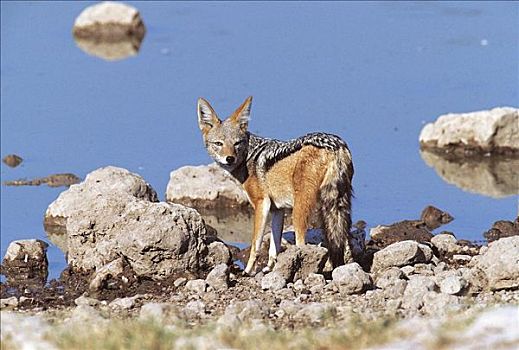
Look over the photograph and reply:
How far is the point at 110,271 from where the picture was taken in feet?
Result: 40.8

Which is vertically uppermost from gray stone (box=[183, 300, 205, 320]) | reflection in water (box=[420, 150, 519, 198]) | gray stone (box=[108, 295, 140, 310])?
reflection in water (box=[420, 150, 519, 198])

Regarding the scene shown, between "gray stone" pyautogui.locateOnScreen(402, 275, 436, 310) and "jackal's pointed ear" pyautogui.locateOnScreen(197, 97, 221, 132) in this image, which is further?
"jackal's pointed ear" pyautogui.locateOnScreen(197, 97, 221, 132)

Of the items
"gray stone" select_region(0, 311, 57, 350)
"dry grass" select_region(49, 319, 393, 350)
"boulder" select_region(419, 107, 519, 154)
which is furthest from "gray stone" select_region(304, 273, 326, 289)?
"boulder" select_region(419, 107, 519, 154)

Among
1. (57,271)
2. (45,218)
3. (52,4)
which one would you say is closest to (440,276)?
(57,271)

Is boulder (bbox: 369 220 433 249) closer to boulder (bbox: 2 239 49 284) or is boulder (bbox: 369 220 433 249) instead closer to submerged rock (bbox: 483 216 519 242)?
submerged rock (bbox: 483 216 519 242)

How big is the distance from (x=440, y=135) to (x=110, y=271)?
8.53 meters

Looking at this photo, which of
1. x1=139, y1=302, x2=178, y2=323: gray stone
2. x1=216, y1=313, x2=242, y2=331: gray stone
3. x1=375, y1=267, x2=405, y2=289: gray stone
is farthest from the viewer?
x1=375, y1=267, x2=405, y2=289: gray stone

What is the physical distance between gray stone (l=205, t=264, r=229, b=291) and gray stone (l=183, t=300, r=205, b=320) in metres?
0.66

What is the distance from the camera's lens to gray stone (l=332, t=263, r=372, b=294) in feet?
37.4

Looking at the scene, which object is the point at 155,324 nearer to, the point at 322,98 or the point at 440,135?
the point at 440,135

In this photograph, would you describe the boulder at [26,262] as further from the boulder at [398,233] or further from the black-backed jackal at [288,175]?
the boulder at [398,233]

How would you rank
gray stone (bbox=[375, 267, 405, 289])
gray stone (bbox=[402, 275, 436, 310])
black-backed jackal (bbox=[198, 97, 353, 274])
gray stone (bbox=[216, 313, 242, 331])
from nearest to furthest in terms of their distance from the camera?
gray stone (bbox=[216, 313, 242, 331]) → gray stone (bbox=[402, 275, 436, 310]) → gray stone (bbox=[375, 267, 405, 289]) → black-backed jackal (bbox=[198, 97, 353, 274])

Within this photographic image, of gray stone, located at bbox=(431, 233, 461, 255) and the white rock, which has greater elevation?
the white rock

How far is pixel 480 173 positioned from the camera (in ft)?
61.2
